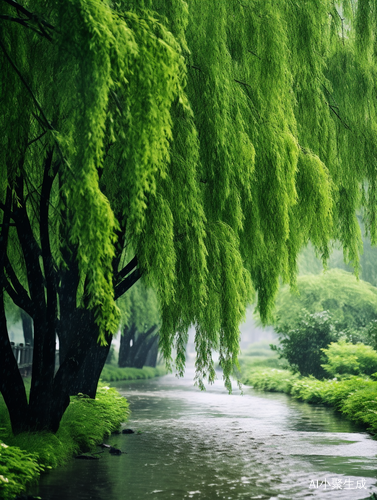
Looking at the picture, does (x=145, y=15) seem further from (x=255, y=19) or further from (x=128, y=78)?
(x=255, y=19)

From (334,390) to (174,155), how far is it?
12395 mm

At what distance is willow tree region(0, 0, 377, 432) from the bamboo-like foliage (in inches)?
0.8

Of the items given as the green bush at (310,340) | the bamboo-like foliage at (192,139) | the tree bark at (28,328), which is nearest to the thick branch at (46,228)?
A: the bamboo-like foliage at (192,139)

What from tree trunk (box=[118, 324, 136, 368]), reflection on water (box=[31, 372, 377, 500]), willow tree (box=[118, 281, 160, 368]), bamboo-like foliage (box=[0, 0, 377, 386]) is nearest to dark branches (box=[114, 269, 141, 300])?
bamboo-like foliage (box=[0, 0, 377, 386])

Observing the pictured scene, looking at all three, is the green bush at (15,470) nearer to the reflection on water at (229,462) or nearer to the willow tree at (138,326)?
the reflection on water at (229,462)

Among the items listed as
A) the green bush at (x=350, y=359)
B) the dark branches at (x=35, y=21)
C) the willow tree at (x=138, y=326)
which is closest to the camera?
the dark branches at (x=35, y=21)

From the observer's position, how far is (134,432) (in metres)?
12.1

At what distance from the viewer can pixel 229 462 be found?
903 centimetres

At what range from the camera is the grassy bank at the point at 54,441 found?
6.84 meters

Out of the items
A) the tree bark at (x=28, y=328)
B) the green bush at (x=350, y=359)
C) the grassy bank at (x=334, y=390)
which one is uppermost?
the tree bark at (x=28, y=328)

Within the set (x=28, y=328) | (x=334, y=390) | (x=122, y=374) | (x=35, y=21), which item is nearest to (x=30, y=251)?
(x=35, y=21)

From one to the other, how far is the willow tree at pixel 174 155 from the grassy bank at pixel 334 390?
461 cm

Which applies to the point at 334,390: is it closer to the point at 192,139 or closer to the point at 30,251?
the point at 30,251

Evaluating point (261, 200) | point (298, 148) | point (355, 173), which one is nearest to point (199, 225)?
A: point (261, 200)
